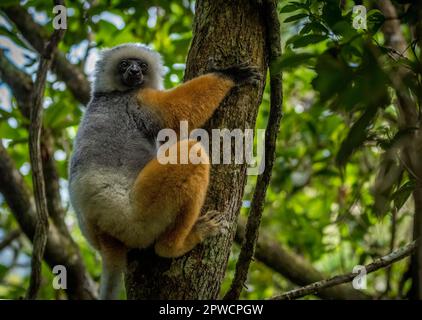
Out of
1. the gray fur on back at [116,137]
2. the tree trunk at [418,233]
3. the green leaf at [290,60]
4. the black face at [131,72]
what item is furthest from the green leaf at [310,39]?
the black face at [131,72]

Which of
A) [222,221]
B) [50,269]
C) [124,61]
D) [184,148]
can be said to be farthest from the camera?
[50,269]

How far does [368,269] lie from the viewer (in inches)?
143

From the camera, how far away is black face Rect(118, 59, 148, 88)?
19.1ft

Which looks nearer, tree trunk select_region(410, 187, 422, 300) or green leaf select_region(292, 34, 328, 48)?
tree trunk select_region(410, 187, 422, 300)

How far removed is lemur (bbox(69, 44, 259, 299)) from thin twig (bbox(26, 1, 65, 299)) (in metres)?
0.36


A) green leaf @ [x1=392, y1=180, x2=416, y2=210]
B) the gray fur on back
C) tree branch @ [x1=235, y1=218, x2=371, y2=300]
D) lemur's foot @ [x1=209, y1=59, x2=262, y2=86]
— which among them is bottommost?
tree branch @ [x1=235, y1=218, x2=371, y2=300]

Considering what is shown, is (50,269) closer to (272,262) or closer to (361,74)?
(272,262)

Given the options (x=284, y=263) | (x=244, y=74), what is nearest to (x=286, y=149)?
(x=284, y=263)

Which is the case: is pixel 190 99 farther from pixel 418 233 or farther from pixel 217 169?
pixel 418 233

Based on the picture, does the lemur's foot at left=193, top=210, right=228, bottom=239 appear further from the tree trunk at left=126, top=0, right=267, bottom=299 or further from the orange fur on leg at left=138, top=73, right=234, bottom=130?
the orange fur on leg at left=138, top=73, right=234, bottom=130

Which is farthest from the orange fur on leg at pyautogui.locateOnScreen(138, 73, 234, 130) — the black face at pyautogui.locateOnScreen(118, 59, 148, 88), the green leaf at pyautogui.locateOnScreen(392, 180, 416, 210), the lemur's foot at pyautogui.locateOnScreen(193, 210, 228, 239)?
the green leaf at pyautogui.locateOnScreen(392, 180, 416, 210)

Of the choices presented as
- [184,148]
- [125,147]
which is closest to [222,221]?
[184,148]

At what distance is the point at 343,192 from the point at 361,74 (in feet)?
21.0

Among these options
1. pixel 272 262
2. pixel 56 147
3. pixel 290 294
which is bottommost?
pixel 272 262
